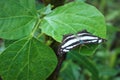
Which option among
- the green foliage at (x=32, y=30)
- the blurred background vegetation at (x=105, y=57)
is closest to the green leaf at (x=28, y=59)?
the green foliage at (x=32, y=30)

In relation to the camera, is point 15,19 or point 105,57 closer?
point 15,19

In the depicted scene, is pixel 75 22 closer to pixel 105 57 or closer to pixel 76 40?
pixel 76 40

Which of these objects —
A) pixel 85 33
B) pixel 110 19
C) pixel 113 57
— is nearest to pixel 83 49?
pixel 85 33

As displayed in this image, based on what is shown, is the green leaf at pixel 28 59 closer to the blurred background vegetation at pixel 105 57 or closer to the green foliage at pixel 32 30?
the green foliage at pixel 32 30

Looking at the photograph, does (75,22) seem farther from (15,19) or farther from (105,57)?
(105,57)

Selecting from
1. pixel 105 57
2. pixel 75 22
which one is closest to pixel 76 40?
pixel 75 22

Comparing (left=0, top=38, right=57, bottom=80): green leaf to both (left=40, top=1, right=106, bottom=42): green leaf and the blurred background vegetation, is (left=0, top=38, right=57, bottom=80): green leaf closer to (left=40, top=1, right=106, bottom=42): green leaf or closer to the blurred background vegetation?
(left=40, top=1, right=106, bottom=42): green leaf

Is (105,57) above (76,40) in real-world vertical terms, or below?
below
